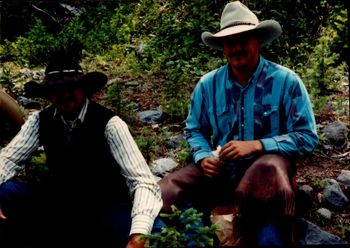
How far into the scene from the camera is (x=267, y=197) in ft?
10.1

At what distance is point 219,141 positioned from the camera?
390cm

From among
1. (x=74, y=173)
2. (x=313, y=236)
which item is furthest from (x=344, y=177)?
(x=74, y=173)

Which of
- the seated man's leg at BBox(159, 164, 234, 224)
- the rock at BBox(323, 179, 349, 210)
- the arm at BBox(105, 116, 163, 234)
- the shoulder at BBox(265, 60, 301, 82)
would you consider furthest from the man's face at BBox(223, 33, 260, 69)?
the rock at BBox(323, 179, 349, 210)

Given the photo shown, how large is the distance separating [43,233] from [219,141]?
145cm

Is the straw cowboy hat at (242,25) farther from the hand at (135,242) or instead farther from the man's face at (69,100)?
the hand at (135,242)

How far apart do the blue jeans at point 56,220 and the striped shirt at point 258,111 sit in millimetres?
768

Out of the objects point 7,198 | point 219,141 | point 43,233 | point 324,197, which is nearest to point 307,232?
point 324,197

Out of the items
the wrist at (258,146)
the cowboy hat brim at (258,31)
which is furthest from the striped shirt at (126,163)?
the cowboy hat brim at (258,31)

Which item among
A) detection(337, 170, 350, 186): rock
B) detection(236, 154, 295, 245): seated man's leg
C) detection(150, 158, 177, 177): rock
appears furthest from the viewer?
detection(150, 158, 177, 177): rock

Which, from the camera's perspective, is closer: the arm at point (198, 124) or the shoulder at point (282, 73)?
the shoulder at point (282, 73)

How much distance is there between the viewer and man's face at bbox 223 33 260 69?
358 centimetres

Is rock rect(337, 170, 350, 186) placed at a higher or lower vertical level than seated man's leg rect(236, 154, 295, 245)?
lower

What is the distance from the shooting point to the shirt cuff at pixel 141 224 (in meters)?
3.10

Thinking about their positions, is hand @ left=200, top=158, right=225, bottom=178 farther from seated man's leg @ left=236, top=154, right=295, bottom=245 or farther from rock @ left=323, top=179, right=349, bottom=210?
rock @ left=323, top=179, right=349, bottom=210
